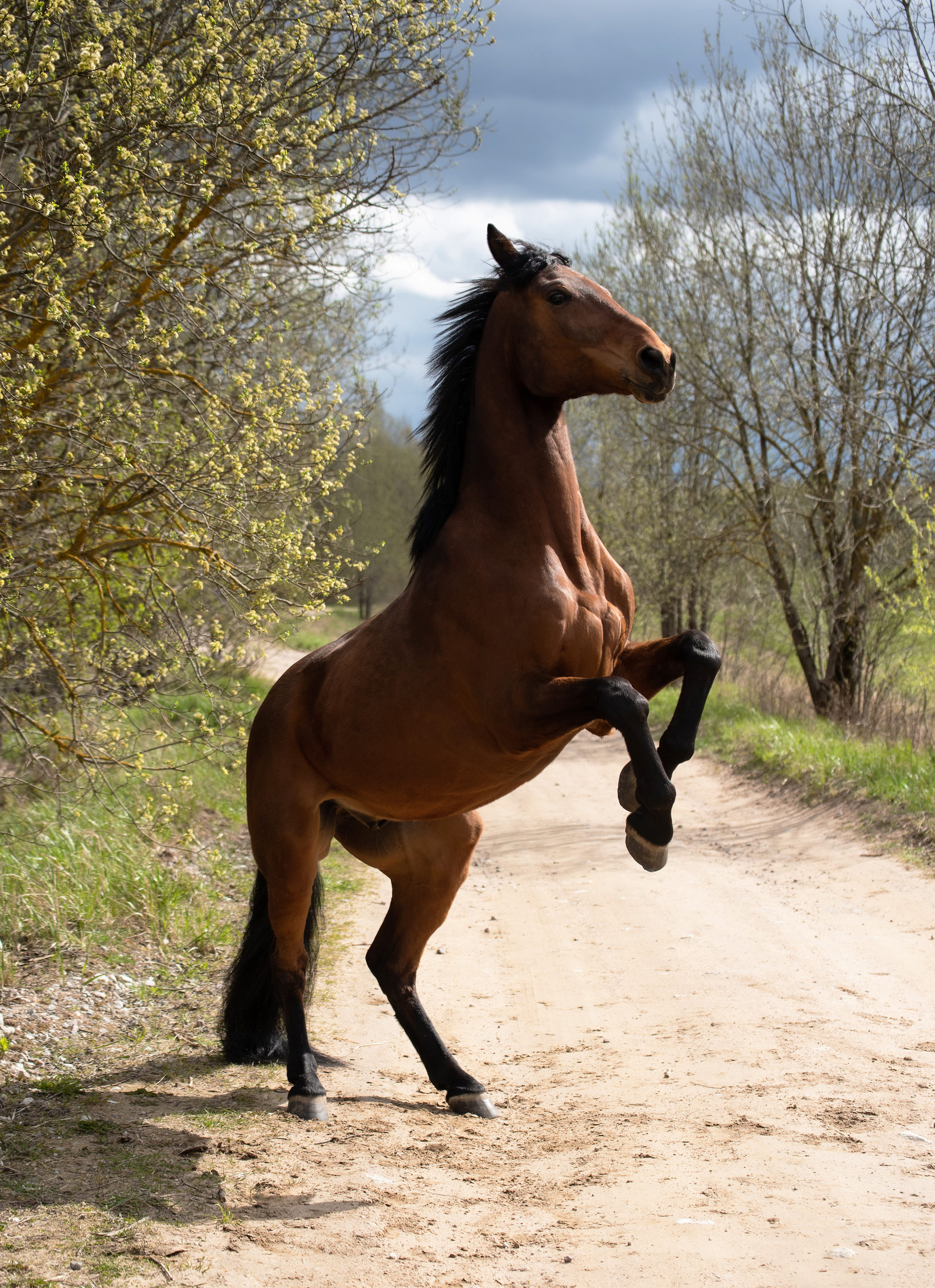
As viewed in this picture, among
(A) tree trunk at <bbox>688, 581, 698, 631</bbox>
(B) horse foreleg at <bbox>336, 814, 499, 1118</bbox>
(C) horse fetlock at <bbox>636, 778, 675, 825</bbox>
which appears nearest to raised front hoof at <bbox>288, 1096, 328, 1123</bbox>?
(B) horse foreleg at <bbox>336, 814, 499, 1118</bbox>

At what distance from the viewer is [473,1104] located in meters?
4.30

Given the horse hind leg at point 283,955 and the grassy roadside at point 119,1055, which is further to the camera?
the horse hind leg at point 283,955

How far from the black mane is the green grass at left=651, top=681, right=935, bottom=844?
6.19 meters

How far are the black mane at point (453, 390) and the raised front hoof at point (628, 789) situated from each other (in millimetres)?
1105

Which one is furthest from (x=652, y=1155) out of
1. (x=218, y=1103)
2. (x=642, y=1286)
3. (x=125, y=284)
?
(x=125, y=284)

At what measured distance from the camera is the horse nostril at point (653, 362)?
3428 mm

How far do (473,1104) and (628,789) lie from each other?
1620 millimetres

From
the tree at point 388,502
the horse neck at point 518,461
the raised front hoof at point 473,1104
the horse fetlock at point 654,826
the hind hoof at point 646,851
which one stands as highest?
the tree at point 388,502

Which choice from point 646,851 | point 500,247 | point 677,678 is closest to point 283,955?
point 646,851

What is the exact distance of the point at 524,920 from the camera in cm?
738

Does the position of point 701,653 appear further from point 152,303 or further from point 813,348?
point 813,348

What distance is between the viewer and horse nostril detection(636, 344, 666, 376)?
3.43m

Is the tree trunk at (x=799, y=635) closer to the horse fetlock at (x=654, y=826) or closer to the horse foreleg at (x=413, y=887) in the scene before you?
the horse foreleg at (x=413, y=887)

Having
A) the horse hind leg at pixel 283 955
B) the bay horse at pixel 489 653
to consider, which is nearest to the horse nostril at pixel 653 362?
the bay horse at pixel 489 653
